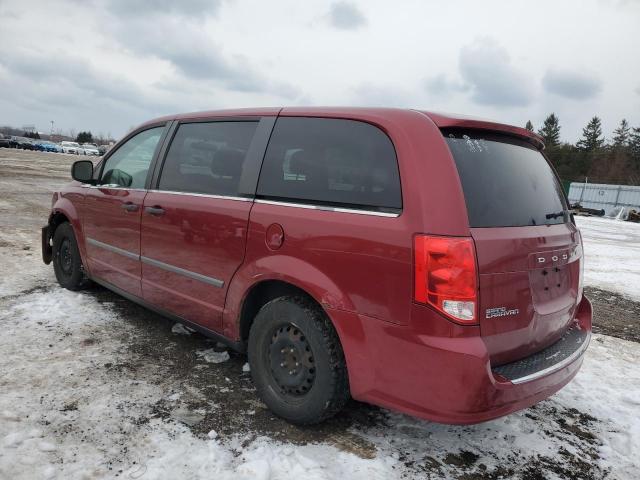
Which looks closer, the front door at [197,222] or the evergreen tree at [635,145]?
the front door at [197,222]

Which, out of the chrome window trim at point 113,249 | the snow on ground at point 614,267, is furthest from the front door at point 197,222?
the snow on ground at point 614,267

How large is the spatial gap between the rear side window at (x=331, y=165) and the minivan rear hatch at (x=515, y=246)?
344 mm

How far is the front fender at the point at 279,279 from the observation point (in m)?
2.41

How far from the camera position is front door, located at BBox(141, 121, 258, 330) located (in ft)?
9.89

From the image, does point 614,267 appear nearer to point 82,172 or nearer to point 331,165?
point 331,165

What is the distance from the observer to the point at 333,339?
8.16 feet

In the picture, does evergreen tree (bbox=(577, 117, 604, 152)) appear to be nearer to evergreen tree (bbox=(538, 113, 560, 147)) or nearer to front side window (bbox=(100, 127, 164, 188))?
evergreen tree (bbox=(538, 113, 560, 147))

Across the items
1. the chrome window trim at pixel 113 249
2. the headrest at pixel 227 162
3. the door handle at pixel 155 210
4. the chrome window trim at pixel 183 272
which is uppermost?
the headrest at pixel 227 162

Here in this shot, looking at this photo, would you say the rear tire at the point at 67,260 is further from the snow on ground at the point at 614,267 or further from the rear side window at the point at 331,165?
the snow on ground at the point at 614,267

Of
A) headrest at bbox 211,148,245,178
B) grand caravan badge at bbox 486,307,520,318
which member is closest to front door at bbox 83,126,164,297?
headrest at bbox 211,148,245,178

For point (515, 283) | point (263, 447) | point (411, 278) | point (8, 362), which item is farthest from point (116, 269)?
point (515, 283)

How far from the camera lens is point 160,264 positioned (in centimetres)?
354

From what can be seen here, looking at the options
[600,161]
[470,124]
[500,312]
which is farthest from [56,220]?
[600,161]

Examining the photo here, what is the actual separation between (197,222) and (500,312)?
1.98m
